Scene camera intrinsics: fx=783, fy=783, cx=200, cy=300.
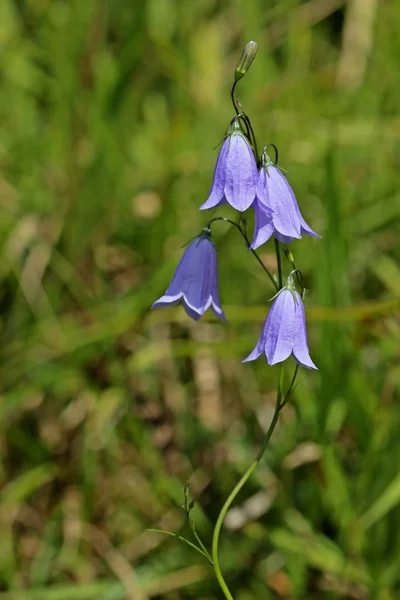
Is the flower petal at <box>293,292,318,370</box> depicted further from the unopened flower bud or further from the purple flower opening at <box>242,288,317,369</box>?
the unopened flower bud

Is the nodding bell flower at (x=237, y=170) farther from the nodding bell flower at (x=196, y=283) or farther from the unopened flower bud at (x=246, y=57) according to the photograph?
the nodding bell flower at (x=196, y=283)

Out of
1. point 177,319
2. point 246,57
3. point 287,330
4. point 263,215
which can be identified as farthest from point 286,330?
point 177,319

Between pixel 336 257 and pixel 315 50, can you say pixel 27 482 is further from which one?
pixel 315 50

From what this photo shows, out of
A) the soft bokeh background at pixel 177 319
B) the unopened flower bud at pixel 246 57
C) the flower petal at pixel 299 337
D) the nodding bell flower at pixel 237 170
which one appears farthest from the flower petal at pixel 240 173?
the soft bokeh background at pixel 177 319

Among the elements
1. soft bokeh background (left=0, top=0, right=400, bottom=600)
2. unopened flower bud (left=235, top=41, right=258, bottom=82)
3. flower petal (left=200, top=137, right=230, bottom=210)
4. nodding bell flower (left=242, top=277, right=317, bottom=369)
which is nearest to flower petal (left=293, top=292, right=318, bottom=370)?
nodding bell flower (left=242, top=277, right=317, bottom=369)

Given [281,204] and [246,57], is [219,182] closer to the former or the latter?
[281,204]

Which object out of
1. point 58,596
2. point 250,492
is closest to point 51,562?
point 58,596
